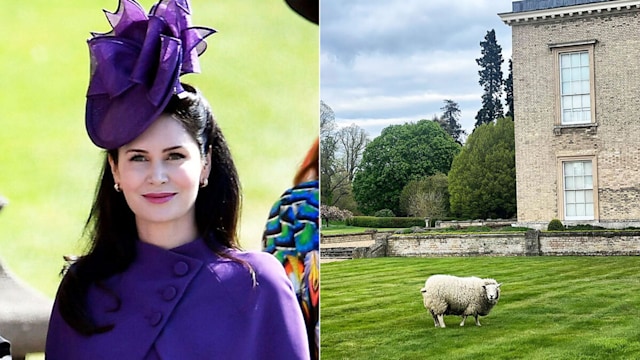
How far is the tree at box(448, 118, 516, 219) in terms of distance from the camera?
750cm

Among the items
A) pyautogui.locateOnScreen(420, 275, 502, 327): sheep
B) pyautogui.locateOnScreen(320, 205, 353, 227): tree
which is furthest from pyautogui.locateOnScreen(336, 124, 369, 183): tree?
pyautogui.locateOnScreen(420, 275, 502, 327): sheep

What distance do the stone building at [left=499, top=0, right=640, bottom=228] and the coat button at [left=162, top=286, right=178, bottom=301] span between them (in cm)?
568

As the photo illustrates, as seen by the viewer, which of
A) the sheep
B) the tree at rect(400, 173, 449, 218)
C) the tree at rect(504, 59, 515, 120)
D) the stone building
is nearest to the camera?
the sheep

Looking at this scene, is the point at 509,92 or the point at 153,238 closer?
the point at 153,238

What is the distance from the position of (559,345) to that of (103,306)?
500 cm

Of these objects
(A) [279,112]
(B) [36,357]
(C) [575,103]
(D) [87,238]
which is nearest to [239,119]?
(A) [279,112]

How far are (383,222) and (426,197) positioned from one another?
0.47 metres

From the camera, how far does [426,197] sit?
798 centimetres

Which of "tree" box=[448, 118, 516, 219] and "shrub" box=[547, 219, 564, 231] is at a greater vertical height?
"tree" box=[448, 118, 516, 219]

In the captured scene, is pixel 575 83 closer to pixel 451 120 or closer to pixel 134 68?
pixel 451 120

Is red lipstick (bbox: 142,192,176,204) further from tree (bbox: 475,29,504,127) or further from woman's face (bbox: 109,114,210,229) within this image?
tree (bbox: 475,29,504,127)

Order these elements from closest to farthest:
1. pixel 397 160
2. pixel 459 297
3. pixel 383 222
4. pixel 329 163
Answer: pixel 459 297, pixel 383 222, pixel 329 163, pixel 397 160

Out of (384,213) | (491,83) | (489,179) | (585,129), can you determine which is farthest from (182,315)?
(491,83)

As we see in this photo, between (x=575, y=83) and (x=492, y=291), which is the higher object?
(x=575, y=83)
